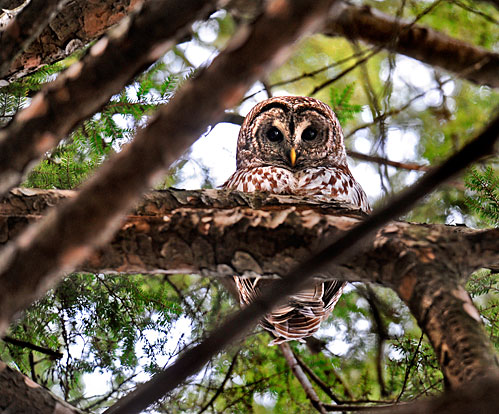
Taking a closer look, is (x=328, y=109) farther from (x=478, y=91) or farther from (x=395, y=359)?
(x=395, y=359)

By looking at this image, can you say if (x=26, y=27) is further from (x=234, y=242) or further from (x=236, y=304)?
(x=236, y=304)

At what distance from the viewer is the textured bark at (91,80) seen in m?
1.08

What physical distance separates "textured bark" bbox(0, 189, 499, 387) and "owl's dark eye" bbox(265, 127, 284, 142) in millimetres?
1716

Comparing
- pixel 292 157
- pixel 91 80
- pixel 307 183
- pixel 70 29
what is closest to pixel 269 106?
pixel 292 157

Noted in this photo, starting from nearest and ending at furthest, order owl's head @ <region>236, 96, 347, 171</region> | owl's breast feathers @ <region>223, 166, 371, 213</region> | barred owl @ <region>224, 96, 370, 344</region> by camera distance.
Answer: barred owl @ <region>224, 96, 370, 344</region>, owl's breast feathers @ <region>223, 166, 371, 213</region>, owl's head @ <region>236, 96, 347, 171</region>

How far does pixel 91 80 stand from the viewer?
110cm

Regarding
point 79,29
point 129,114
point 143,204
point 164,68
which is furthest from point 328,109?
point 143,204

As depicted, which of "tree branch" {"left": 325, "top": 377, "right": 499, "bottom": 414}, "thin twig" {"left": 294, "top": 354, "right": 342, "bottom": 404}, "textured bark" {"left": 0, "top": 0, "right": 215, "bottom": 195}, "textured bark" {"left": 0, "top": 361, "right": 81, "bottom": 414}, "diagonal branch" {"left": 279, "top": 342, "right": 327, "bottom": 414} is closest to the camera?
"tree branch" {"left": 325, "top": 377, "right": 499, "bottom": 414}

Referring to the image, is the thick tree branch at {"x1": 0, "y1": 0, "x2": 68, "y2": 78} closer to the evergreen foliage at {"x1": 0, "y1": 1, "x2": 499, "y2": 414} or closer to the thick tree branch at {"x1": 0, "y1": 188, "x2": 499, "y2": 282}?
the thick tree branch at {"x1": 0, "y1": 188, "x2": 499, "y2": 282}

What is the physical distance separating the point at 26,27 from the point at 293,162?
214 centimetres

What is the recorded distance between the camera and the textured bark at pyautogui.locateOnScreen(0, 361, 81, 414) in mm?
1661

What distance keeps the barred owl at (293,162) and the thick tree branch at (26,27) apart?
1.67 m

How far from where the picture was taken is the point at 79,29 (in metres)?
2.79

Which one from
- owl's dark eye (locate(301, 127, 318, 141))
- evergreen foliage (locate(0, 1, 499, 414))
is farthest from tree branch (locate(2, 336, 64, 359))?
owl's dark eye (locate(301, 127, 318, 141))
